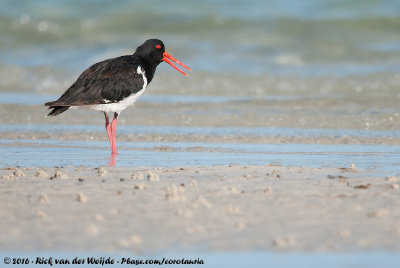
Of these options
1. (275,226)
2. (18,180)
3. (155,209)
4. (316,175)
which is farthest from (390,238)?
(18,180)

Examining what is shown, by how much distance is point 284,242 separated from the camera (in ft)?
13.1

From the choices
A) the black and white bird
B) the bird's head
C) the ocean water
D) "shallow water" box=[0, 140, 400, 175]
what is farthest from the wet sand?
the ocean water

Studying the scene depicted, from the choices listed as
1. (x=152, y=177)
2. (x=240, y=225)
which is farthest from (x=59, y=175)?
(x=240, y=225)

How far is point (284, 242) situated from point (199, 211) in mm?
795

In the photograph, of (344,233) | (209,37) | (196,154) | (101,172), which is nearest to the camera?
(344,233)

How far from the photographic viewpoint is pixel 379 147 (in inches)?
327

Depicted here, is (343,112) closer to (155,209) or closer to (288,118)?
(288,118)

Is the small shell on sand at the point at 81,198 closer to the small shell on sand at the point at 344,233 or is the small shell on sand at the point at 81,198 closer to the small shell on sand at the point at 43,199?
the small shell on sand at the point at 43,199

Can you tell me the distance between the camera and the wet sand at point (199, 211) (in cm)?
400

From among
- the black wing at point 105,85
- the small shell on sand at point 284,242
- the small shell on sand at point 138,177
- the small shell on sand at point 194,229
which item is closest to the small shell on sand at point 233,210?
the small shell on sand at point 194,229

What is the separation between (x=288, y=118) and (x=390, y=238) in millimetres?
6994

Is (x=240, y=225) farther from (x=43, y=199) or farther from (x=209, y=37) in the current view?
(x=209, y=37)

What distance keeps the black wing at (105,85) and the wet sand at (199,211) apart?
95.5 inches

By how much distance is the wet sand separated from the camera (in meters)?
4.00
